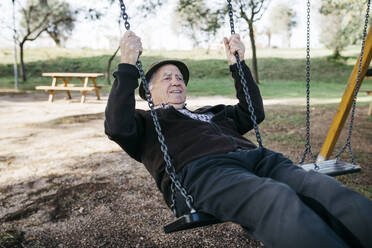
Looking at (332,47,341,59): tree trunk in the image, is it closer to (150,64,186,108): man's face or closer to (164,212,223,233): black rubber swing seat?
(150,64,186,108): man's face

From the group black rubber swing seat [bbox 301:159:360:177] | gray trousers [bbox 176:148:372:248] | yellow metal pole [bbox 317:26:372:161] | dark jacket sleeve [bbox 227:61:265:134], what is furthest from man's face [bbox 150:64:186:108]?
yellow metal pole [bbox 317:26:372:161]

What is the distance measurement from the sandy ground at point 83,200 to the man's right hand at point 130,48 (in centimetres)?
137

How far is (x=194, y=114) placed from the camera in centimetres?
211

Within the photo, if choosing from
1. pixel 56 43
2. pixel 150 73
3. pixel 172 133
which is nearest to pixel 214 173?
pixel 172 133

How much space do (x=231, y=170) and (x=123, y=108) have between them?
695 mm

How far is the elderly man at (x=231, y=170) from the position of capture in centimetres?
122

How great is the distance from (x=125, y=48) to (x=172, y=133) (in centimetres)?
60

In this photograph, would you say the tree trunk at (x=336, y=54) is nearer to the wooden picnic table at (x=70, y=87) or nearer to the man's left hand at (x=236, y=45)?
the wooden picnic table at (x=70, y=87)

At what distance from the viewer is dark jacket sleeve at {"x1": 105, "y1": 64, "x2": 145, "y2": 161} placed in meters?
1.70

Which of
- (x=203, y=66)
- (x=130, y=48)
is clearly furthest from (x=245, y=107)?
(x=203, y=66)

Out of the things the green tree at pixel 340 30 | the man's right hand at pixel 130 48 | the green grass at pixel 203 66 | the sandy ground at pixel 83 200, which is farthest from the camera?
the green tree at pixel 340 30

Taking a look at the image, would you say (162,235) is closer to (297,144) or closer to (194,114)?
(194,114)

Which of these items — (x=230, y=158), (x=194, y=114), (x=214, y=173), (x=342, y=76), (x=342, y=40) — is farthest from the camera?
(x=342, y=40)

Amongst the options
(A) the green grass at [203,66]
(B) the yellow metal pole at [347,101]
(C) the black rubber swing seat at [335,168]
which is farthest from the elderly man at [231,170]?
(A) the green grass at [203,66]
